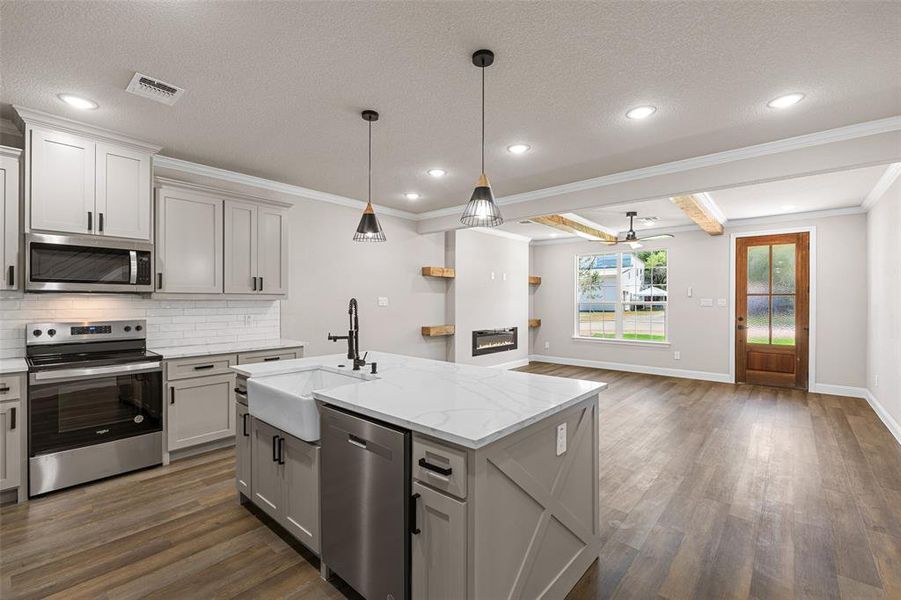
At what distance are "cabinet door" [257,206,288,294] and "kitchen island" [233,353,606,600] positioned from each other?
70.3 inches

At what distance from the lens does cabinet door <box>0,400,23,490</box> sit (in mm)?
2641

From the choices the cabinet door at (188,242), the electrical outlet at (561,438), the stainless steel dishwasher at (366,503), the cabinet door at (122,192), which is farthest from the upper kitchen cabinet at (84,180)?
the electrical outlet at (561,438)

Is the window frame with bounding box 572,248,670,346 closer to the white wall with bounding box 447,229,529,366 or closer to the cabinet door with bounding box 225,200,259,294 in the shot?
the white wall with bounding box 447,229,529,366

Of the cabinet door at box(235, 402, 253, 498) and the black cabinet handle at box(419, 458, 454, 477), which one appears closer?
the black cabinet handle at box(419, 458, 454, 477)

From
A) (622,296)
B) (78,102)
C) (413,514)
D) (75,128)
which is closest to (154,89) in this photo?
(78,102)

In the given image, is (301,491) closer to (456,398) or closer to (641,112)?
(456,398)

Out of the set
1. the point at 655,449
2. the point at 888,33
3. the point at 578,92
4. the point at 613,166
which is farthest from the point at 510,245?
the point at 888,33

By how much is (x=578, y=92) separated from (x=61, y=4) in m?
2.59

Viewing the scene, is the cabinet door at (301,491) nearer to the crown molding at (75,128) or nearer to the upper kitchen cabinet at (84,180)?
the upper kitchen cabinet at (84,180)

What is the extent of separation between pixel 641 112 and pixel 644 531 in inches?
105

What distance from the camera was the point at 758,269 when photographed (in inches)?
254

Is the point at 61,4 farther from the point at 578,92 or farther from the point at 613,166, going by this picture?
the point at 613,166

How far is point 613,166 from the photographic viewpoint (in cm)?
388

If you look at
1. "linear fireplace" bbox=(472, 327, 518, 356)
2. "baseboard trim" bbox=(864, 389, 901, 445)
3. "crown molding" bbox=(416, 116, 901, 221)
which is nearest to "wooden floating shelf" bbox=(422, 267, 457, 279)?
"linear fireplace" bbox=(472, 327, 518, 356)
